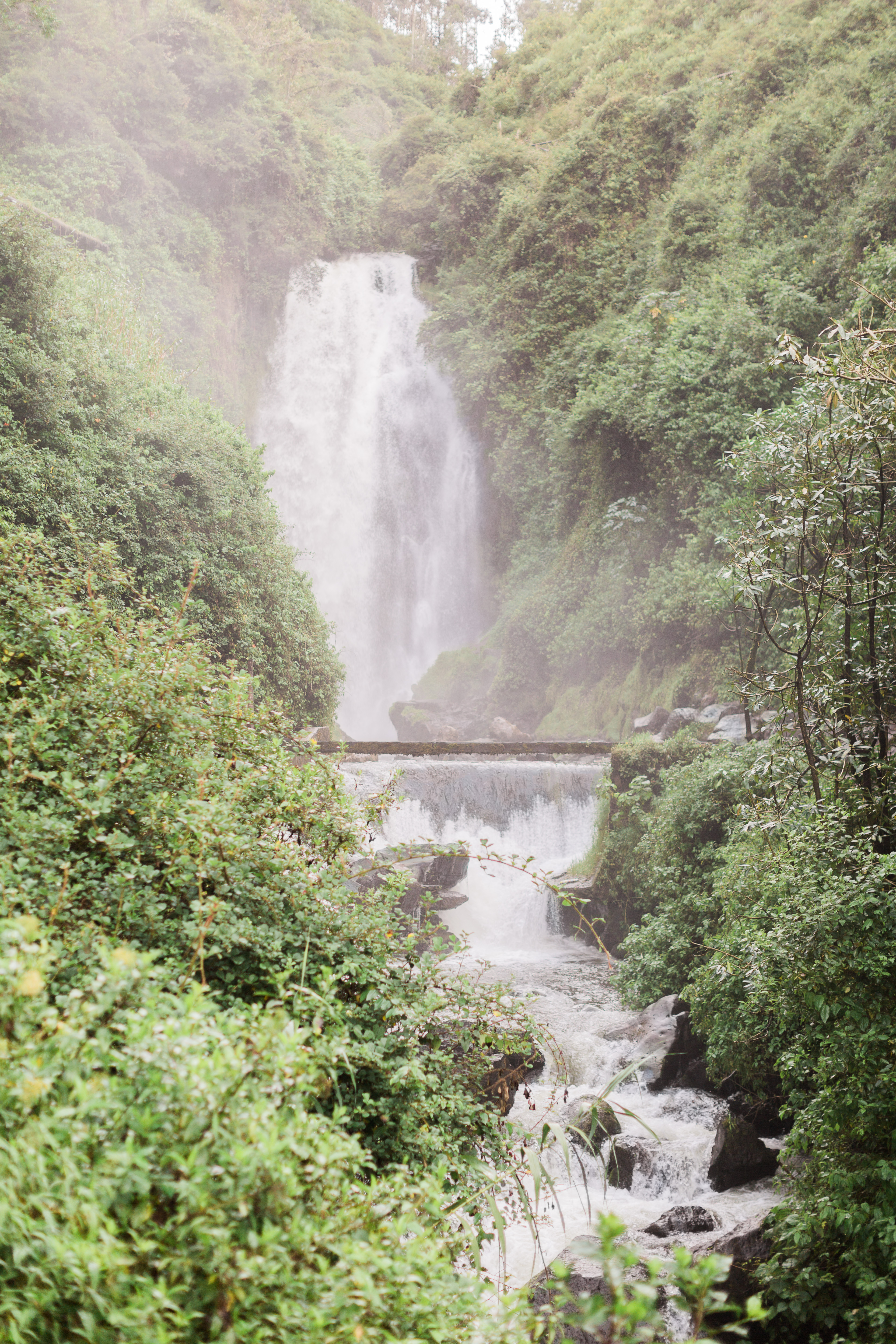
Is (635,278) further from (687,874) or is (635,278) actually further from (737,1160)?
(737,1160)

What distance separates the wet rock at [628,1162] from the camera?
5.93 m

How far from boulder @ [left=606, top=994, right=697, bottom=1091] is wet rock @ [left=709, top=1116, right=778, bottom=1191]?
3.25 ft

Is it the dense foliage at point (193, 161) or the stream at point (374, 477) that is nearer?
the dense foliage at point (193, 161)

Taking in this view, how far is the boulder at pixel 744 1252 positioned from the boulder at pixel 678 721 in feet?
26.8

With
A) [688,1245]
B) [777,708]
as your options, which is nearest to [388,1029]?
[688,1245]

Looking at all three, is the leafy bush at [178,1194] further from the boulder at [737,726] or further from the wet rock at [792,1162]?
the boulder at [737,726]

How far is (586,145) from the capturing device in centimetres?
2183

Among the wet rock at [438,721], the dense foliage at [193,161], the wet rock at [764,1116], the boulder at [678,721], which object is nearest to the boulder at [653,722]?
the boulder at [678,721]

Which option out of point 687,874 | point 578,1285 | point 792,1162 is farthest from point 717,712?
point 578,1285

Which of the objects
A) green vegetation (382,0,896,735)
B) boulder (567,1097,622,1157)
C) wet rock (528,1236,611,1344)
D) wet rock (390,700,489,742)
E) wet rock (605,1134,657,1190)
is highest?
green vegetation (382,0,896,735)

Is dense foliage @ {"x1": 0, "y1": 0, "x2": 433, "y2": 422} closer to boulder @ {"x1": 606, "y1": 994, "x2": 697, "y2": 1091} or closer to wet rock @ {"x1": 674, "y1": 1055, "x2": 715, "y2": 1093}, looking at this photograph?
boulder @ {"x1": 606, "y1": 994, "x2": 697, "y2": 1091}

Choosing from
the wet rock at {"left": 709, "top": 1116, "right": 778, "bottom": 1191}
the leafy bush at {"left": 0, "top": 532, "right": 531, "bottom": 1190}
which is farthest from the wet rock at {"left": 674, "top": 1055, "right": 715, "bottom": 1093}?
the leafy bush at {"left": 0, "top": 532, "right": 531, "bottom": 1190}

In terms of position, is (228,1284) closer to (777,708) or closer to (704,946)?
(704,946)

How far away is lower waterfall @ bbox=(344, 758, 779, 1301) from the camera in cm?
534
